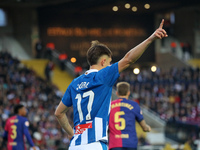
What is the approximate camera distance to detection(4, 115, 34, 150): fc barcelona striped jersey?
10.1 meters

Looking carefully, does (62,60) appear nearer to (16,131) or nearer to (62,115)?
(16,131)

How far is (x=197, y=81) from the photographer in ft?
93.6

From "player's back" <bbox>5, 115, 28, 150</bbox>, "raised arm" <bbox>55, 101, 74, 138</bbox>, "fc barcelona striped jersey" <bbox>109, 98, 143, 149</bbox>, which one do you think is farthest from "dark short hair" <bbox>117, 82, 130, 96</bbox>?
"player's back" <bbox>5, 115, 28, 150</bbox>

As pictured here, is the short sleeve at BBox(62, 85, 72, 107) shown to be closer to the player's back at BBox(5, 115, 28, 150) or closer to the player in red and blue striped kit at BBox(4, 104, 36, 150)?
the player in red and blue striped kit at BBox(4, 104, 36, 150)

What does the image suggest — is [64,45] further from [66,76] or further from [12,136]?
[12,136]

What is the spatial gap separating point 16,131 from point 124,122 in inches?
127

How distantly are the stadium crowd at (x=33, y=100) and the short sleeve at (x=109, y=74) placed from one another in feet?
40.5

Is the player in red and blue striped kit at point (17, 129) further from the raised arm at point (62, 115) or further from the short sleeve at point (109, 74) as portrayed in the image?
the short sleeve at point (109, 74)

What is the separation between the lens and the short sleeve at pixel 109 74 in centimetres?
453

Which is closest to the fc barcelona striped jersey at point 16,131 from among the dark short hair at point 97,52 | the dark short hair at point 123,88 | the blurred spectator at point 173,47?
the dark short hair at point 123,88

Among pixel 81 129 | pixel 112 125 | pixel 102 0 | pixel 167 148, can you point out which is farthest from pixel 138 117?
pixel 102 0

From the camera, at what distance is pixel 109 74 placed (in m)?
4.57

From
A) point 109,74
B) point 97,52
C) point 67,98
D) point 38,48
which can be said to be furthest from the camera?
point 38,48

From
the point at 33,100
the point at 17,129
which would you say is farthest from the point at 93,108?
the point at 33,100
